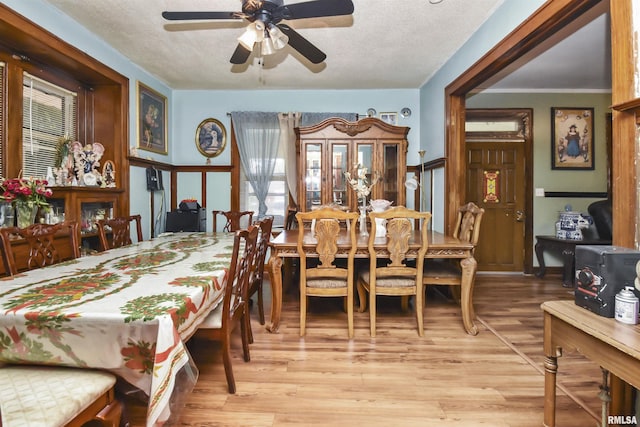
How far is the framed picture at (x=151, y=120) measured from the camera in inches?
149

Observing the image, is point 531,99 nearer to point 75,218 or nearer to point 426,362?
point 426,362

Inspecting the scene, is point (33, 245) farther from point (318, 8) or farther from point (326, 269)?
point (318, 8)

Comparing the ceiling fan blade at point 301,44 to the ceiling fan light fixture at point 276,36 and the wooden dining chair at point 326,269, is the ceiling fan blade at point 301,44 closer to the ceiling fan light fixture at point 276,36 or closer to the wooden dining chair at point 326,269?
the ceiling fan light fixture at point 276,36

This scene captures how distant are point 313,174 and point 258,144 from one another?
94cm

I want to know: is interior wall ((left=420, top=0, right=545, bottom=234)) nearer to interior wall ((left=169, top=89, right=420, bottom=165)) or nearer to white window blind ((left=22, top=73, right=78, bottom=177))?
interior wall ((left=169, top=89, right=420, bottom=165))

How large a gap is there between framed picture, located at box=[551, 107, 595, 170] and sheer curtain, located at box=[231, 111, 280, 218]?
3.89 metres

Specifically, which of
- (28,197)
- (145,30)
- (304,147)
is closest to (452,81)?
(304,147)

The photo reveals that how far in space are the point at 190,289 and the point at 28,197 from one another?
169 centimetres

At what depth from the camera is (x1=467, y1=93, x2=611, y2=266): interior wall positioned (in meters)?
4.45

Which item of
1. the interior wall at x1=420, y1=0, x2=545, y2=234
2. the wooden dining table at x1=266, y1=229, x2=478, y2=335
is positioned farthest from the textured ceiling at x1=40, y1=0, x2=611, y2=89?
the wooden dining table at x1=266, y1=229, x2=478, y2=335

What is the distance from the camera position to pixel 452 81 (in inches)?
134

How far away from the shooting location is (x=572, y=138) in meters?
4.47

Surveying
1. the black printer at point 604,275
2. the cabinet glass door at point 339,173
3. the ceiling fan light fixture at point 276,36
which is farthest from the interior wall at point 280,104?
the black printer at point 604,275

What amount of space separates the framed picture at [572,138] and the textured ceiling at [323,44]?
44cm
